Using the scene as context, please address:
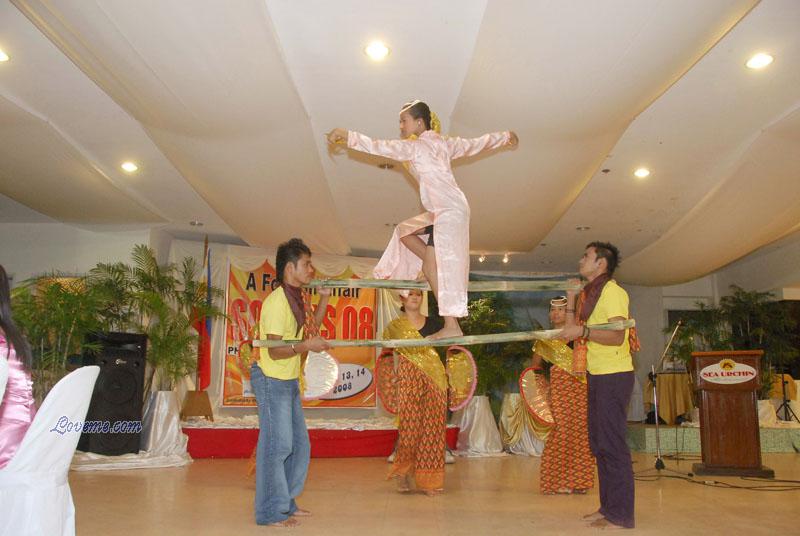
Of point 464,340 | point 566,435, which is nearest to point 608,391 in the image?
point 464,340

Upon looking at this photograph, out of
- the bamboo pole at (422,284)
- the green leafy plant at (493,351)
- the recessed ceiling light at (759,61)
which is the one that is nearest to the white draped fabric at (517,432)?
the green leafy plant at (493,351)

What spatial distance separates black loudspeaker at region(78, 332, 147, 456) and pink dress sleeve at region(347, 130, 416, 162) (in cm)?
443

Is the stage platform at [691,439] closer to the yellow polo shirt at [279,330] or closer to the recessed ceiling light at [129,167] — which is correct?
the yellow polo shirt at [279,330]

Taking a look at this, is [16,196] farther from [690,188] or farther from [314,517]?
[690,188]

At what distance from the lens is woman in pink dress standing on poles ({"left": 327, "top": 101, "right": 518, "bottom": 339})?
3.71 m

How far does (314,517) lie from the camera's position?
4172 mm

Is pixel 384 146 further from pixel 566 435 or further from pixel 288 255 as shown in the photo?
pixel 566 435

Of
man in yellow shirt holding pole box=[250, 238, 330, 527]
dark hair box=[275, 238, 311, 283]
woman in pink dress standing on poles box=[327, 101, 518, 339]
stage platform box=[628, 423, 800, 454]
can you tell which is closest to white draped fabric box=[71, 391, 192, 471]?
man in yellow shirt holding pole box=[250, 238, 330, 527]

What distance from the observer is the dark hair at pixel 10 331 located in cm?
209

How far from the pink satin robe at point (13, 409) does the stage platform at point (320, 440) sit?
599 centimetres

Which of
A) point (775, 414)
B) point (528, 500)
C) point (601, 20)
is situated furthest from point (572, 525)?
point (775, 414)

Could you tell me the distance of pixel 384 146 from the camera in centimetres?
375

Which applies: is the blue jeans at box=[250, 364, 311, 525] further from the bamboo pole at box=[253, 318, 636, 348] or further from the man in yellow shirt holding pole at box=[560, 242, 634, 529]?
the man in yellow shirt holding pole at box=[560, 242, 634, 529]

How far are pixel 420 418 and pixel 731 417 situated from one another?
337cm
